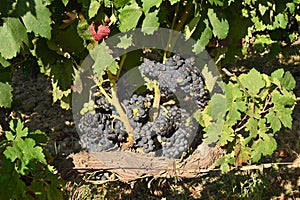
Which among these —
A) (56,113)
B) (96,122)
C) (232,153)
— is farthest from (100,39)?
(56,113)

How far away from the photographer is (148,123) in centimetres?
277

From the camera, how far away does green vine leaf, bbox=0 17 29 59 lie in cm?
190

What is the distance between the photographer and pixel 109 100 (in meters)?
2.77

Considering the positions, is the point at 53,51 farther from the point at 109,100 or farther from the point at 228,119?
the point at 228,119

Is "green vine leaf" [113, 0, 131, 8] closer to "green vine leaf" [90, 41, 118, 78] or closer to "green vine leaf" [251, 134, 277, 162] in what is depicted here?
"green vine leaf" [90, 41, 118, 78]

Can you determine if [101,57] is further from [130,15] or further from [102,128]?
[102,128]


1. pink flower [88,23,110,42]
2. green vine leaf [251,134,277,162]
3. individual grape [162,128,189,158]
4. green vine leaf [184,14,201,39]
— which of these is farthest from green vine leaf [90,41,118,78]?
green vine leaf [251,134,277,162]

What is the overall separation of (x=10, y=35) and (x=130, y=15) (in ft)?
1.84

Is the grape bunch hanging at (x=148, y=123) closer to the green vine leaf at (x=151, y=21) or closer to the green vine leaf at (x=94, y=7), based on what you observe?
the green vine leaf at (x=151, y=21)

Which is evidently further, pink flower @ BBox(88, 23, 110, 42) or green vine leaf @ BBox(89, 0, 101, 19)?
pink flower @ BBox(88, 23, 110, 42)

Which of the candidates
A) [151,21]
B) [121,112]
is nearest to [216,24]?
[151,21]

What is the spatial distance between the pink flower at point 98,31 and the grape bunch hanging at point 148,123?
38 cm

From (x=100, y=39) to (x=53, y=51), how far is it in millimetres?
194

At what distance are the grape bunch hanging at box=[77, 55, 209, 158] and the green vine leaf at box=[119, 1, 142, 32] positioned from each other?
37 centimetres
